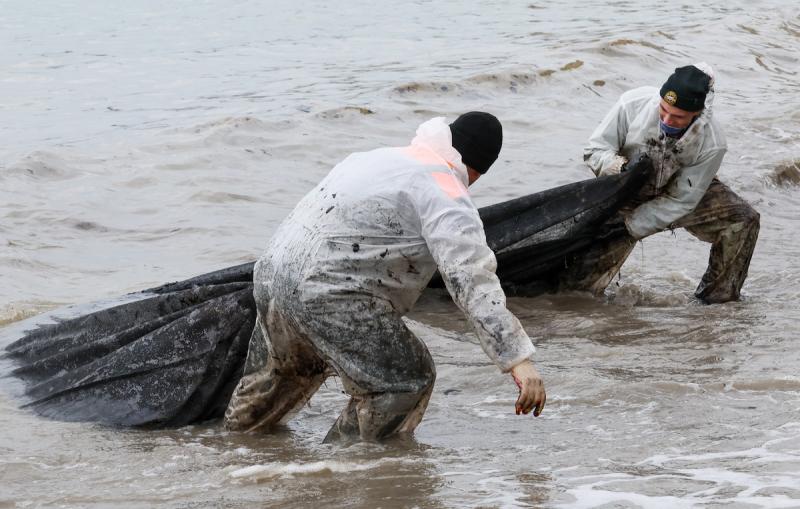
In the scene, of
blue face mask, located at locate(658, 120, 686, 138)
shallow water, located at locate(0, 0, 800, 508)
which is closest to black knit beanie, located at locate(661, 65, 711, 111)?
blue face mask, located at locate(658, 120, 686, 138)

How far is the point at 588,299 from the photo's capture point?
297 inches

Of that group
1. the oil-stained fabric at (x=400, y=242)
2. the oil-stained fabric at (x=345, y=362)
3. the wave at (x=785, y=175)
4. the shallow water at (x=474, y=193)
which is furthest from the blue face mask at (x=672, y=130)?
the wave at (x=785, y=175)

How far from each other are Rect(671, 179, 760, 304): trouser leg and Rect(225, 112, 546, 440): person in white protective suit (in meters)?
3.25

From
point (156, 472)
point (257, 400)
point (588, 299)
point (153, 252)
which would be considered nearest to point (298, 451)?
point (257, 400)

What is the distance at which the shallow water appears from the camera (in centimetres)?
445

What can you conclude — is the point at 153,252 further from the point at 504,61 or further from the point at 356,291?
the point at 504,61

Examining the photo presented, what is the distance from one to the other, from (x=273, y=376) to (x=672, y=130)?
3.24m

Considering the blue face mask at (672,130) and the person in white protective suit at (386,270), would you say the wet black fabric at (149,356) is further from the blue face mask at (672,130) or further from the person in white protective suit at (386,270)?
the blue face mask at (672,130)

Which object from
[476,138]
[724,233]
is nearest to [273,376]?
[476,138]

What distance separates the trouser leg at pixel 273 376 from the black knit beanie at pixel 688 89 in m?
2.98

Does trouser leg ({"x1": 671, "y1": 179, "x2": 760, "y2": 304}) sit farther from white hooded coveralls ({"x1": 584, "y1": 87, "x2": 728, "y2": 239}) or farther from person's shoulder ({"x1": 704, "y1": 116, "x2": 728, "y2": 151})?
person's shoulder ({"x1": 704, "y1": 116, "x2": 728, "y2": 151})

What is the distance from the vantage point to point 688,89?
660cm

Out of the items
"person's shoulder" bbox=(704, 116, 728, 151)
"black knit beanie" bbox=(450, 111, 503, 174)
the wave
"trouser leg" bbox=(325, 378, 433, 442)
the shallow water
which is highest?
"black knit beanie" bbox=(450, 111, 503, 174)

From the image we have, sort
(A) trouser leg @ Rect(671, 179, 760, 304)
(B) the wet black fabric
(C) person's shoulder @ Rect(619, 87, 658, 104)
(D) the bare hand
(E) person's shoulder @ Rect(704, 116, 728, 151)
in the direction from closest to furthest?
(D) the bare hand → (B) the wet black fabric → (E) person's shoulder @ Rect(704, 116, 728, 151) → (C) person's shoulder @ Rect(619, 87, 658, 104) → (A) trouser leg @ Rect(671, 179, 760, 304)
